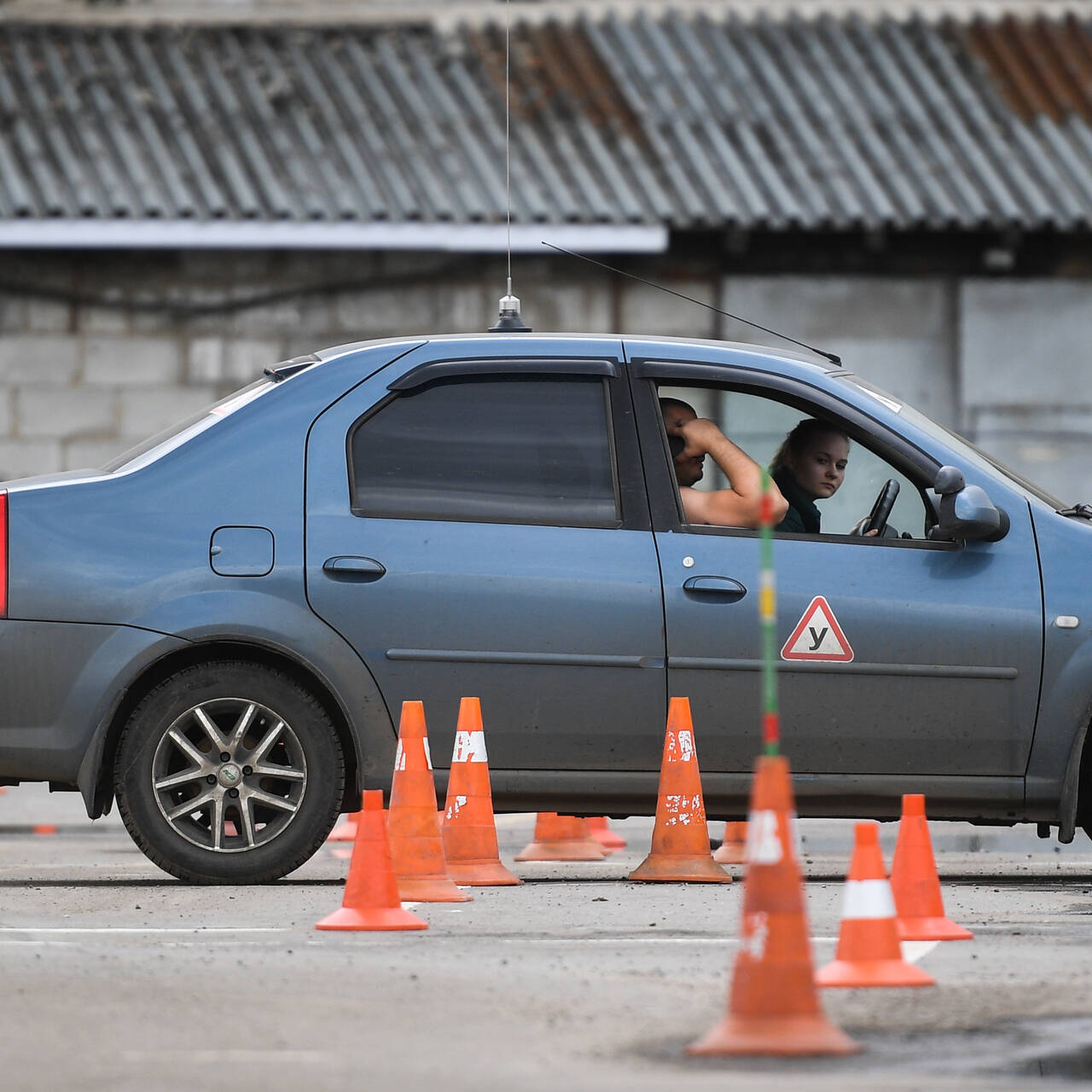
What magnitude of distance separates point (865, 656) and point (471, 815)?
4.35ft

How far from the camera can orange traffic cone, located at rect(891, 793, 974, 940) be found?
654 cm

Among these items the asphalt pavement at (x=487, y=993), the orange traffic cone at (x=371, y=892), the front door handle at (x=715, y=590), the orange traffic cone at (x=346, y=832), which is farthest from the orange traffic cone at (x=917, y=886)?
the orange traffic cone at (x=346, y=832)

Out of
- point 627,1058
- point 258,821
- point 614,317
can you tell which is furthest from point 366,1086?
point 614,317

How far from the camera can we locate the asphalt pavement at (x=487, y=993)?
4.80 m

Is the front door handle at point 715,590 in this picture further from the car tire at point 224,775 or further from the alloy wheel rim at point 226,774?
the alloy wheel rim at point 226,774

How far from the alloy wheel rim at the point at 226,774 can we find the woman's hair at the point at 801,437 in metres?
2.00

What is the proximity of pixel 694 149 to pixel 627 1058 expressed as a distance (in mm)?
12476

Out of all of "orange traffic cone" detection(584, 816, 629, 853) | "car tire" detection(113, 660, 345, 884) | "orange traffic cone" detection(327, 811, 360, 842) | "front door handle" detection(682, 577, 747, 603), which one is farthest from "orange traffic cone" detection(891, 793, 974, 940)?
"orange traffic cone" detection(327, 811, 360, 842)

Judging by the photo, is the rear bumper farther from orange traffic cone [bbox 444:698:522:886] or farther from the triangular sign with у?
the triangular sign with у

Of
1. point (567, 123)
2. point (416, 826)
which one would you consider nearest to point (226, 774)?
point (416, 826)

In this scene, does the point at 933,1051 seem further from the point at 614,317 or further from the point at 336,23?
the point at 336,23

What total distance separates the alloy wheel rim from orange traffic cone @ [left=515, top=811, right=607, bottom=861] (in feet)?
5.73

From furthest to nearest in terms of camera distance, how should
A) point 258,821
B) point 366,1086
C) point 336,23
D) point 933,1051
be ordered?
point 336,23 → point 258,821 → point 933,1051 → point 366,1086

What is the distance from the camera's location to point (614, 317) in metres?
17.0
